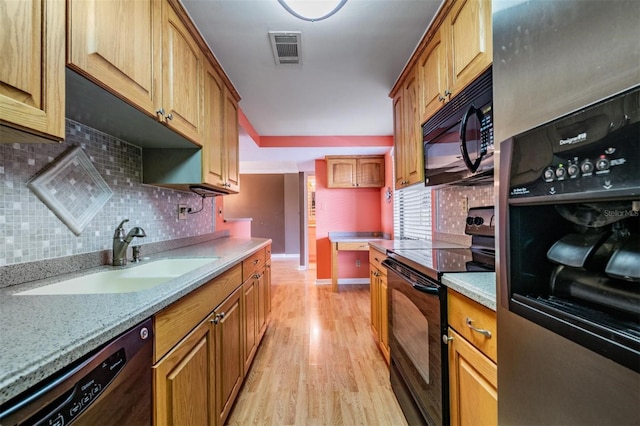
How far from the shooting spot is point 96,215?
1341 millimetres

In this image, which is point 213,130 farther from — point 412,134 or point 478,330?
point 478,330

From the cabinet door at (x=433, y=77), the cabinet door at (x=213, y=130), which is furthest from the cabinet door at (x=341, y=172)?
the cabinet door at (x=433, y=77)

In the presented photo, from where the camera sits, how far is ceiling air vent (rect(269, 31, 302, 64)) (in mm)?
1645

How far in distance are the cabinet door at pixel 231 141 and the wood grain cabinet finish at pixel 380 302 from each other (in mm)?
1387

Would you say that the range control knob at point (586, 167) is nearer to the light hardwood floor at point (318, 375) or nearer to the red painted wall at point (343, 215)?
the light hardwood floor at point (318, 375)

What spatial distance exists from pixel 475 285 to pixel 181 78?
1704 millimetres

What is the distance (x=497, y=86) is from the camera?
65cm

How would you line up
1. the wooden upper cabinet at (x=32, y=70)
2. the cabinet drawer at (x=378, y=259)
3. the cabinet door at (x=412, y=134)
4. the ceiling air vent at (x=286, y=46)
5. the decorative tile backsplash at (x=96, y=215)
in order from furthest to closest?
the cabinet drawer at (x=378, y=259) → the cabinet door at (x=412, y=134) → the ceiling air vent at (x=286, y=46) → the decorative tile backsplash at (x=96, y=215) → the wooden upper cabinet at (x=32, y=70)

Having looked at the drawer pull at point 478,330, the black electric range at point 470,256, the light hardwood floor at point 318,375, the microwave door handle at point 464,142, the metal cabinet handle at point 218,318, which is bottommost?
the light hardwood floor at point 318,375

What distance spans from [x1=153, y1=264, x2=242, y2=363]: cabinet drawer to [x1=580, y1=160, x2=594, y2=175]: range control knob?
1.05 meters

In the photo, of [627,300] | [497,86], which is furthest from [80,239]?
[627,300]

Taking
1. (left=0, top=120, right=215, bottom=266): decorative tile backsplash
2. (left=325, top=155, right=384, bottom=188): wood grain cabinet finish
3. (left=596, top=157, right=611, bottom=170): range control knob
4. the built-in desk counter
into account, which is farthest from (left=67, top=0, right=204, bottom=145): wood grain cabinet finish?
(left=325, top=155, right=384, bottom=188): wood grain cabinet finish

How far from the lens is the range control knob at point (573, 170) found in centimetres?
46

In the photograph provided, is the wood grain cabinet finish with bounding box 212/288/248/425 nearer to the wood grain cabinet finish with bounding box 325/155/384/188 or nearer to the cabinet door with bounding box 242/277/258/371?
the cabinet door with bounding box 242/277/258/371
